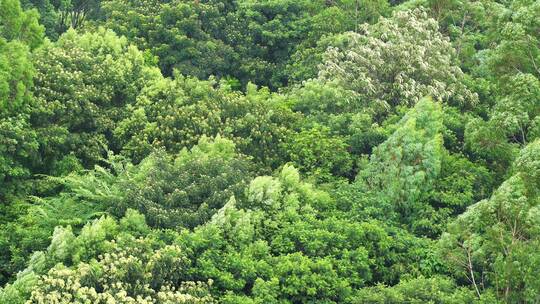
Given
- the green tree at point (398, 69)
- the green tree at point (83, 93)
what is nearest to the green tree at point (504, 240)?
the green tree at point (398, 69)

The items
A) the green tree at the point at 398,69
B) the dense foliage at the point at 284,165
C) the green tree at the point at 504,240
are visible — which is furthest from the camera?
the green tree at the point at 398,69

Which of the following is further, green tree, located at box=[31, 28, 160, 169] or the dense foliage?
green tree, located at box=[31, 28, 160, 169]

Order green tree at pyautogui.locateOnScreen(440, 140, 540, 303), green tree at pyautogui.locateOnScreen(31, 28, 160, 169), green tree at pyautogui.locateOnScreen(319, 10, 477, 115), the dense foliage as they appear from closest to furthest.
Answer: green tree at pyautogui.locateOnScreen(440, 140, 540, 303), the dense foliage, green tree at pyautogui.locateOnScreen(31, 28, 160, 169), green tree at pyautogui.locateOnScreen(319, 10, 477, 115)

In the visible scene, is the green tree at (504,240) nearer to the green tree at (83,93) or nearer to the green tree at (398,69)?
the green tree at (398,69)

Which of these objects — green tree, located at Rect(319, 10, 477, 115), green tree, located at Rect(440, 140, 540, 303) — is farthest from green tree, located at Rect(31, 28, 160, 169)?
green tree, located at Rect(440, 140, 540, 303)

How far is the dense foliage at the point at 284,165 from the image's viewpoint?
21812 mm

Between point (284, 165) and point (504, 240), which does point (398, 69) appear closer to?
point (284, 165)

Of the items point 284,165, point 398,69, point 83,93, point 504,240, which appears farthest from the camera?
point 398,69

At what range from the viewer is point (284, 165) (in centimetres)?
2764

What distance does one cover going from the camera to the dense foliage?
21812 mm

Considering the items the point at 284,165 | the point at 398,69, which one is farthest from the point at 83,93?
the point at 398,69

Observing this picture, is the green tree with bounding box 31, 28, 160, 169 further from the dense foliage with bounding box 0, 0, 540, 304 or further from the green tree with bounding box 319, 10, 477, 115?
the green tree with bounding box 319, 10, 477, 115

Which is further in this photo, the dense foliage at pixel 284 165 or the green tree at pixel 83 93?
the green tree at pixel 83 93

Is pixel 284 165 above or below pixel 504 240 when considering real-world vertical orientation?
below
